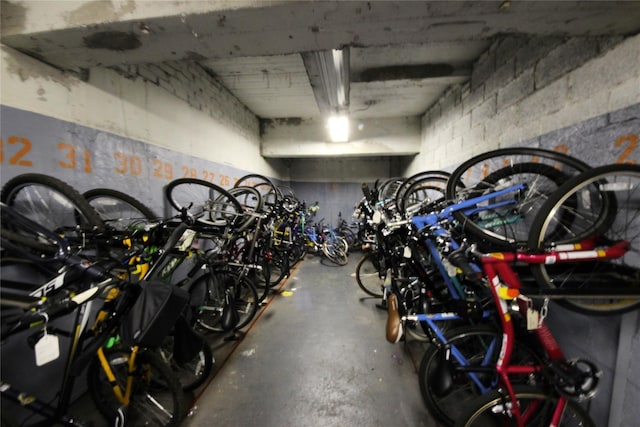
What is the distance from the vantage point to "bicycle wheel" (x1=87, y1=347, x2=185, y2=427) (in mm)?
1188

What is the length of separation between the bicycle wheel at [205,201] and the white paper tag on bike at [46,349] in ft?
3.57

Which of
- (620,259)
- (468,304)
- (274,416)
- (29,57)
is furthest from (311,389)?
(29,57)

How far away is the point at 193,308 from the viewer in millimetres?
2072

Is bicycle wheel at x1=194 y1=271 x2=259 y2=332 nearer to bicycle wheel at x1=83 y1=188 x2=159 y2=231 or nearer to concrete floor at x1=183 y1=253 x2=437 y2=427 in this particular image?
concrete floor at x1=183 y1=253 x2=437 y2=427

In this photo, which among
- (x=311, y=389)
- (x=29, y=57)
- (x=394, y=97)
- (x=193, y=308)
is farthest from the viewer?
(x=394, y=97)

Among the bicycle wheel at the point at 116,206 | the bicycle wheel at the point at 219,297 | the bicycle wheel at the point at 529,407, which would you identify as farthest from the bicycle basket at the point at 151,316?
the bicycle wheel at the point at 529,407

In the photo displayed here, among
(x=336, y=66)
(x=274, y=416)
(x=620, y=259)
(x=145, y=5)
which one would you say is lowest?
(x=274, y=416)

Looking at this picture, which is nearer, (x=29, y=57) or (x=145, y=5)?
(x=145, y=5)

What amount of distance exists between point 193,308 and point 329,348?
1387 mm

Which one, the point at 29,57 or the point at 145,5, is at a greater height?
the point at 145,5

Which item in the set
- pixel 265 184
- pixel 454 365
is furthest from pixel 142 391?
pixel 265 184

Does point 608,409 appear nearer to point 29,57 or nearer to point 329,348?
point 329,348

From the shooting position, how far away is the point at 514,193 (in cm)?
158

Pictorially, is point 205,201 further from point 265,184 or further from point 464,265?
point 464,265
